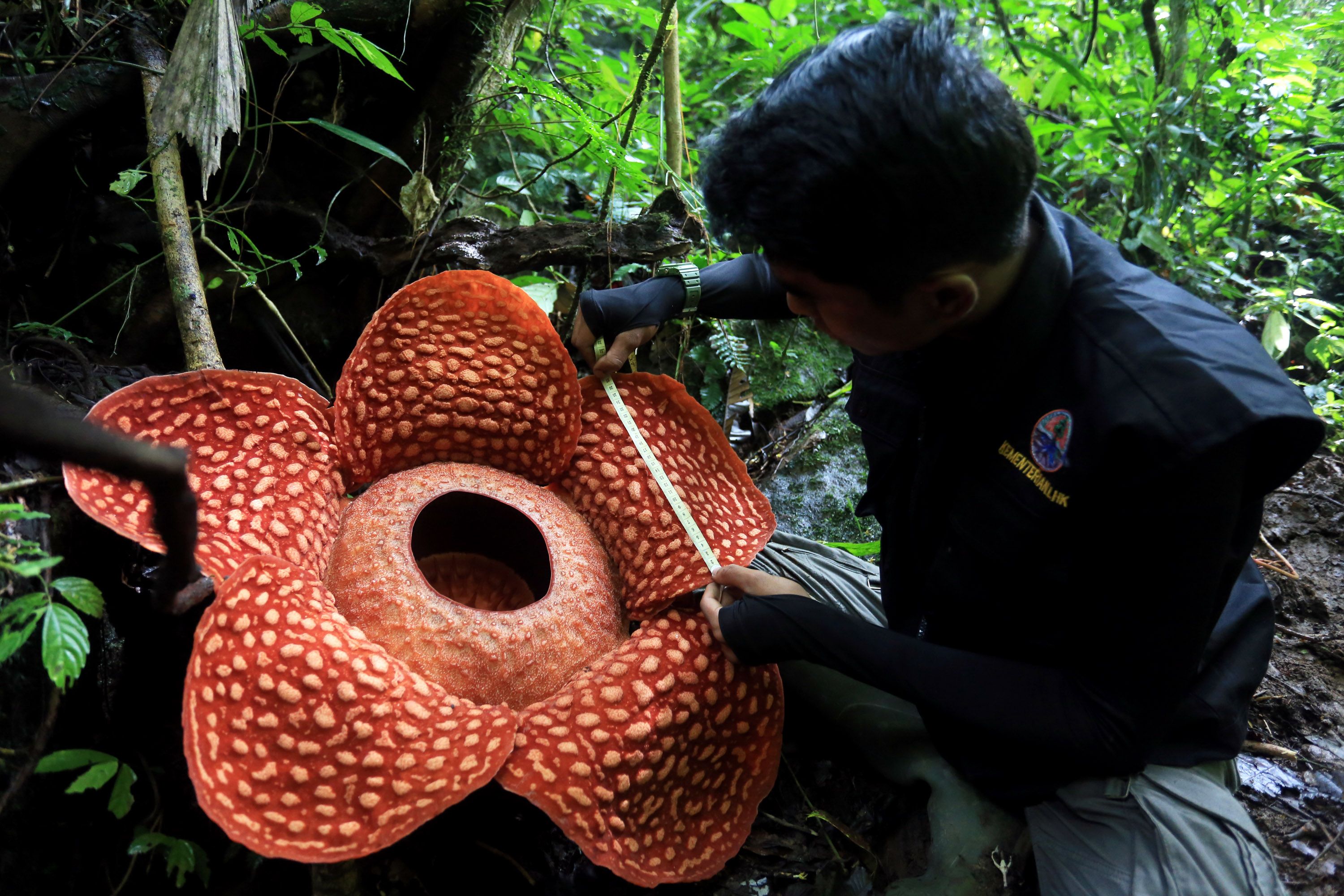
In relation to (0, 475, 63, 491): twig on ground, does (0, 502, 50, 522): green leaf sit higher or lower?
higher

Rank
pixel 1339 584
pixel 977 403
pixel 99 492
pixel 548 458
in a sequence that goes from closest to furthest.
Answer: pixel 99 492 < pixel 977 403 < pixel 548 458 < pixel 1339 584

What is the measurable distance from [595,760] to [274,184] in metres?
2.27

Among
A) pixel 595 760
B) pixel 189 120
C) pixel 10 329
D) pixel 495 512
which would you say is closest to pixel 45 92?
pixel 189 120

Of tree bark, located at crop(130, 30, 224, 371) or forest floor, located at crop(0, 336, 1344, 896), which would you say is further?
tree bark, located at crop(130, 30, 224, 371)

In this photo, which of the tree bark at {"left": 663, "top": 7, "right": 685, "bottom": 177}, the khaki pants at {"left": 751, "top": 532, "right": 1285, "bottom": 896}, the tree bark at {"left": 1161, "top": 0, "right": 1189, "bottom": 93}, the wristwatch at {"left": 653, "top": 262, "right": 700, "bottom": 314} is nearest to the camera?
the khaki pants at {"left": 751, "top": 532, "right": 1285, "bottom": 896}

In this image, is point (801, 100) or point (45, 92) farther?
point (45, 92)

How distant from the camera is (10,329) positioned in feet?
7.84

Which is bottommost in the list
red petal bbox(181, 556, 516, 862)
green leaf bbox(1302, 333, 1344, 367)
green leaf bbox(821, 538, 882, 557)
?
green leaf bbox(821, 538, 882, 557)

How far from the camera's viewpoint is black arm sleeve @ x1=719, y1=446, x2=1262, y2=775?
1.61 m

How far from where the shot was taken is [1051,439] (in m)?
1.80

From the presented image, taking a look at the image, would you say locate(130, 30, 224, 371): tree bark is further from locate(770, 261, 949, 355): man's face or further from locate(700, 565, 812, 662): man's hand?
locate(770, 261, 949, 355): man's face

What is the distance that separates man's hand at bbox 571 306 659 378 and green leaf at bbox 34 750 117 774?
5.01 ft

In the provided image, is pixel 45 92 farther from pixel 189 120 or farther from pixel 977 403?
pixel 977 403

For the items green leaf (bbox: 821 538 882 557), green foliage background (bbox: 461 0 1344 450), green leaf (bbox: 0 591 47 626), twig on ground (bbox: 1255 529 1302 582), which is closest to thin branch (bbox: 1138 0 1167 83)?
green foliage background (bbox: 461 0 1344 450)
